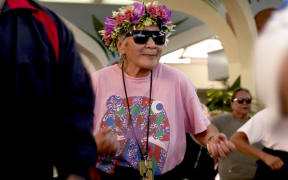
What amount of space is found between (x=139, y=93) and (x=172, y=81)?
0.67 feet

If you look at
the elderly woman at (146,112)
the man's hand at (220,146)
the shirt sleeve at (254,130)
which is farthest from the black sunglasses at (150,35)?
the shirt sleeve at (254,130)

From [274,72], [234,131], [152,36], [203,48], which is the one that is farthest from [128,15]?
[203,48]

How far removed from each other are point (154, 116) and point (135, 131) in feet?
0.45

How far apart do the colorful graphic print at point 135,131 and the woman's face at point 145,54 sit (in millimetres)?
228

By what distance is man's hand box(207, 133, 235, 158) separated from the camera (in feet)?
7.27

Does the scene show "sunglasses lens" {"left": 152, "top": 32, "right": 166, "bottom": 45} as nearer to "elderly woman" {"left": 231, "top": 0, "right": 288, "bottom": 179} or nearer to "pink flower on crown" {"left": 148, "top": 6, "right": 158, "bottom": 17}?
"pink flower on crown" {"left": 148, "top": 6, "right": 158, "bottom": 17}

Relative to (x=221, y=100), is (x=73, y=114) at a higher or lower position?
higher

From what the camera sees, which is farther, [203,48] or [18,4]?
[203,48]

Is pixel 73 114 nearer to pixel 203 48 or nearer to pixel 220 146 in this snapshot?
pixel 220 146

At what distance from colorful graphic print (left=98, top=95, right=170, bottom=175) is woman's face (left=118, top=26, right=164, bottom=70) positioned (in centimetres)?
23

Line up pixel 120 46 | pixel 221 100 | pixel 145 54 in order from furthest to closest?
1. pixel 221 100
2. pixel 120 46
3. pixel 145 54

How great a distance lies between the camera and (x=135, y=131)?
2676 millimetres

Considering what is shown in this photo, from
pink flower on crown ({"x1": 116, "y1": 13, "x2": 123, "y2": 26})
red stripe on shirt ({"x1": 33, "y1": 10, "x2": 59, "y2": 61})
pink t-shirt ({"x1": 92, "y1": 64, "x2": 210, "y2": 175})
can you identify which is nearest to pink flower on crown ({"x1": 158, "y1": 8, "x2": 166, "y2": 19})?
pink flower on crown ({"x1": 116, "y1": 13, "x2": 123, "y2": 26})

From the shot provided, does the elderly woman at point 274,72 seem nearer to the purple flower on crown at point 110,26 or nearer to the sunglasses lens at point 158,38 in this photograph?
the sunglasses lens at point 158,38
